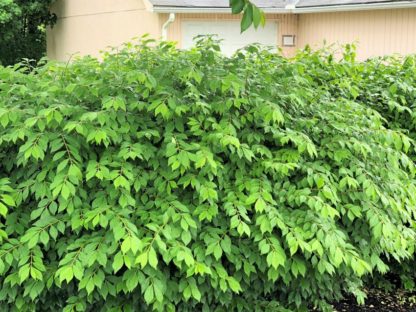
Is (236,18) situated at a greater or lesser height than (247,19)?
greater

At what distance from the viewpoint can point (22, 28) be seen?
17891 millimetres

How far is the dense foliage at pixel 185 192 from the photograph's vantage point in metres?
2.97

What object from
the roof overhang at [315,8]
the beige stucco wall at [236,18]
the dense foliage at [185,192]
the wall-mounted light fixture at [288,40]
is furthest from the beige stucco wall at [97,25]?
the dense foliage at [185,192]

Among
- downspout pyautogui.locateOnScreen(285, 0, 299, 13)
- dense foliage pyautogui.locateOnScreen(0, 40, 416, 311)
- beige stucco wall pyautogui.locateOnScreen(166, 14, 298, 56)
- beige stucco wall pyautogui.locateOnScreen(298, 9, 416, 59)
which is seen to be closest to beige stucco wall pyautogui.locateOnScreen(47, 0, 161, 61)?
beige stucco wall pyautogui.locateOnScreen(166, 14, 298, 56)

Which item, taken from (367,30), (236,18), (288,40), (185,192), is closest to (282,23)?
(288,40)

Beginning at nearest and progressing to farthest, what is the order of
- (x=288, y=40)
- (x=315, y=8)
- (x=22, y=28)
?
(x=315, y=8) < (x=288, y=40) < (x=22, y=28)

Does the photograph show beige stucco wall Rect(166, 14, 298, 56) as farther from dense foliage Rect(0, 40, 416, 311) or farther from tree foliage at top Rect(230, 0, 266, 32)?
tree foliage at top Rect(230, 0, 266, 32)

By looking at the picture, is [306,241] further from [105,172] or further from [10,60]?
[10,60]

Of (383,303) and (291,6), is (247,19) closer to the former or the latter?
(383,303)

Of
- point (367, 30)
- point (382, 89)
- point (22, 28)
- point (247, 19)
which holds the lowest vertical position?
point (382, 89)

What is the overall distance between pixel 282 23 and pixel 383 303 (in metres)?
9.17

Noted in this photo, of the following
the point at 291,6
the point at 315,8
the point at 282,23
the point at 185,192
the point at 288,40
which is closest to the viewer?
the point at 185,192

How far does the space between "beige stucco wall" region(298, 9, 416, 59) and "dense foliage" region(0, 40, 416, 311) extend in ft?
20.2

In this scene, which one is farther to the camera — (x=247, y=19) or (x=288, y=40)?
(x=288, y=40)
